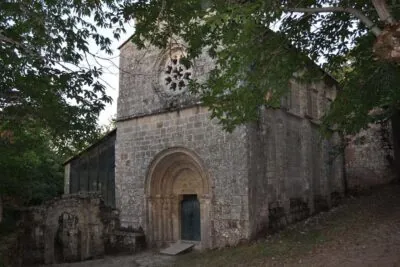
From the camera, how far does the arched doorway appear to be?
13062 mm

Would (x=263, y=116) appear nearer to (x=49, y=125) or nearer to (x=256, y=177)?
(x=256, y=177)

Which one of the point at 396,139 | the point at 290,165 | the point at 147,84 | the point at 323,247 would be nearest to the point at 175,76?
the point at 147,84

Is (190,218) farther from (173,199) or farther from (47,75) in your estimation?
(47,75)

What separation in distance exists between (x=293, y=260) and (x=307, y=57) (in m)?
4.49

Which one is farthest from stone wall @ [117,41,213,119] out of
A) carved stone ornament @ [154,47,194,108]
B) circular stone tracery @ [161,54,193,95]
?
circular stone tracery @ [161,54,193,95]

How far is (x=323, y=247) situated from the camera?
31.1 ft

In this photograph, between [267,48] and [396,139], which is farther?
[396,139]

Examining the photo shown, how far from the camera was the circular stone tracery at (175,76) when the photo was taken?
13.0 m

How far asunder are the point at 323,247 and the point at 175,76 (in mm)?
7002

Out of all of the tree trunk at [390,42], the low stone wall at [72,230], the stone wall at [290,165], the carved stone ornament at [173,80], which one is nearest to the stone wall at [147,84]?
the carved stone ornament at [173,80]

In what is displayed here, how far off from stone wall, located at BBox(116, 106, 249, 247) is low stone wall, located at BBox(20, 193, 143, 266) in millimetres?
726

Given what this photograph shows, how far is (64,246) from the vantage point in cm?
1533

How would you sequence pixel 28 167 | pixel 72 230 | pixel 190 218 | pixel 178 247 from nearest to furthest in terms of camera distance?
1. pixel 178 247
2. pixel 190 218
3. pixel 28 167
4. pixel 72 230

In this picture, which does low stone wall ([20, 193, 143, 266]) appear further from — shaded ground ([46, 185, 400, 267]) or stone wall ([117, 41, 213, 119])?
stone wall ([117, 41, 213, 119])
